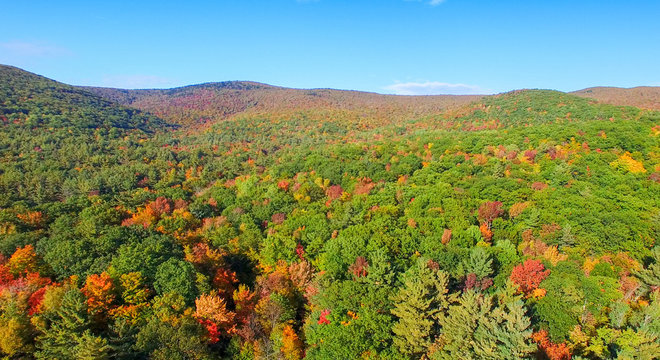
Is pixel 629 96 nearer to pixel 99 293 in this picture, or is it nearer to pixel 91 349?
pixel 99 293

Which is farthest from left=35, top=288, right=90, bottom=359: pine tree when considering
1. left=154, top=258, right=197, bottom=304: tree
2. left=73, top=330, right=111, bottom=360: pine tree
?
left=154, top=258, right=197, bottom=304: tree

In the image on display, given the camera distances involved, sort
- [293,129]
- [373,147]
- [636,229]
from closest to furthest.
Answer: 1. [636,229]
2. [373,147]
3. [293,129]

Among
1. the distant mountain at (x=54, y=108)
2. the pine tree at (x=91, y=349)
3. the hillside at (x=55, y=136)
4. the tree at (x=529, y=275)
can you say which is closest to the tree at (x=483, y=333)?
the tree at (x=529, y=275)

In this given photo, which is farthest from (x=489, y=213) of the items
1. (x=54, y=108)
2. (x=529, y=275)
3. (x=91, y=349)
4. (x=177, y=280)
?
(x=54, y=108)

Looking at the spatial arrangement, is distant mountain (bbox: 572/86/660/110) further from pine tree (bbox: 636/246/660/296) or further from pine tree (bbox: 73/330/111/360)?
pine tree (bbox: 73/330/111/360)

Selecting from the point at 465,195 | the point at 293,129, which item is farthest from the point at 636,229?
the point at 293,129

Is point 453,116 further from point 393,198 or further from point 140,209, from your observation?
point 140,209

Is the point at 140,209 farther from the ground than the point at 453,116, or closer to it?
closer to it
